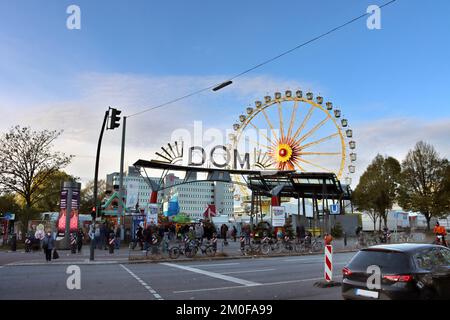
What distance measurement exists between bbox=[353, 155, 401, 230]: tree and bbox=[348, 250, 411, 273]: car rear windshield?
49.4 meters

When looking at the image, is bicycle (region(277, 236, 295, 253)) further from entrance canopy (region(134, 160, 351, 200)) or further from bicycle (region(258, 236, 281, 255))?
entrance canopy (region(134, 160, 351, 200))

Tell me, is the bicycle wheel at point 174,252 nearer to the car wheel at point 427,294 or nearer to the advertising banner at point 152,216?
the advertising banner at point 152,216

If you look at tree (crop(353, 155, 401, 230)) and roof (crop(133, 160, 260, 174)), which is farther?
tree (crop(353, 155, 401, 230))

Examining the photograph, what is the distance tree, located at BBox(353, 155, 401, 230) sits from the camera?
56.0 m

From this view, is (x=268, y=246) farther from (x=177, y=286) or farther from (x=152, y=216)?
(x=177, y=286)

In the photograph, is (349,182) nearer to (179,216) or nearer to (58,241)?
(179,216)

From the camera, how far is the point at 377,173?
58.1 meters

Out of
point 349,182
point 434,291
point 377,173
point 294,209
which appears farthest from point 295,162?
point 434,291

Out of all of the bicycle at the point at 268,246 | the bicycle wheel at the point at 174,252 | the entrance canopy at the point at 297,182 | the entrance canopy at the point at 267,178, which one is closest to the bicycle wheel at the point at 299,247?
the bicycle at the point at 268,246

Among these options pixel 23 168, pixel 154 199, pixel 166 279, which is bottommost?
pixel 166 279

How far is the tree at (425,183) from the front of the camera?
50.1m

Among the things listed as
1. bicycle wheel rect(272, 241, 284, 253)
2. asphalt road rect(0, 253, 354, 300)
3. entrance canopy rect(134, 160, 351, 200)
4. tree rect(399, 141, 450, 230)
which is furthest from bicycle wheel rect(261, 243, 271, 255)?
tree rect(399, 141, 450, 230)

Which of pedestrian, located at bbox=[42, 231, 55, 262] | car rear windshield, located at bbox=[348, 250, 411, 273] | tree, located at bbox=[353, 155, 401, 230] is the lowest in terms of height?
pedestrian, located at bbox=[42, 231, 55, 262]
